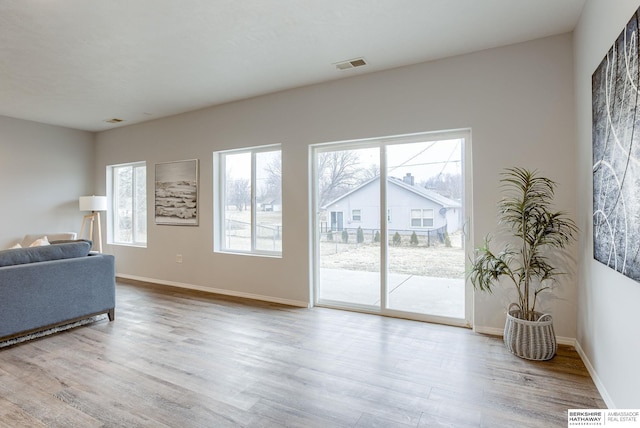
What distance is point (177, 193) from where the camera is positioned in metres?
5.20

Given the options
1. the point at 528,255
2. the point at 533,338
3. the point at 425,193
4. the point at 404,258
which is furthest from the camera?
the point at 404,258

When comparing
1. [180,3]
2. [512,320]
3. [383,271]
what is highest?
[180,3]

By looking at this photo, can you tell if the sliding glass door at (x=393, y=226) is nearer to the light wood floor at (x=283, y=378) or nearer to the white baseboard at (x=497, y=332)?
the white baseboard at (x=497, y=332)

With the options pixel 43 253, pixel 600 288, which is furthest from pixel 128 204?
pixel 600 288

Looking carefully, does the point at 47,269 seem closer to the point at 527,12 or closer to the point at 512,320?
the point at 512,320

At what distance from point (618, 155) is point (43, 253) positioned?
457 cm

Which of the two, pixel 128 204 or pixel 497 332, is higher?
pixel 128 204

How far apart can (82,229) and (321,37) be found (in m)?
5.61

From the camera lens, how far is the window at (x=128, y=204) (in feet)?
19.0

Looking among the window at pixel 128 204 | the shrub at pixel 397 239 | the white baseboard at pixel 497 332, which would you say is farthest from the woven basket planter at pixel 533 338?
the window at pixel 128 204

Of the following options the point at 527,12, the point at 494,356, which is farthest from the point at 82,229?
the point at 527,12

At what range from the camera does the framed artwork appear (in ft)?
16.5

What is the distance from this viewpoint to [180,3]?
7.81ft

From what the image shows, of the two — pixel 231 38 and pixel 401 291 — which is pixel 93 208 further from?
pixel 401 291
